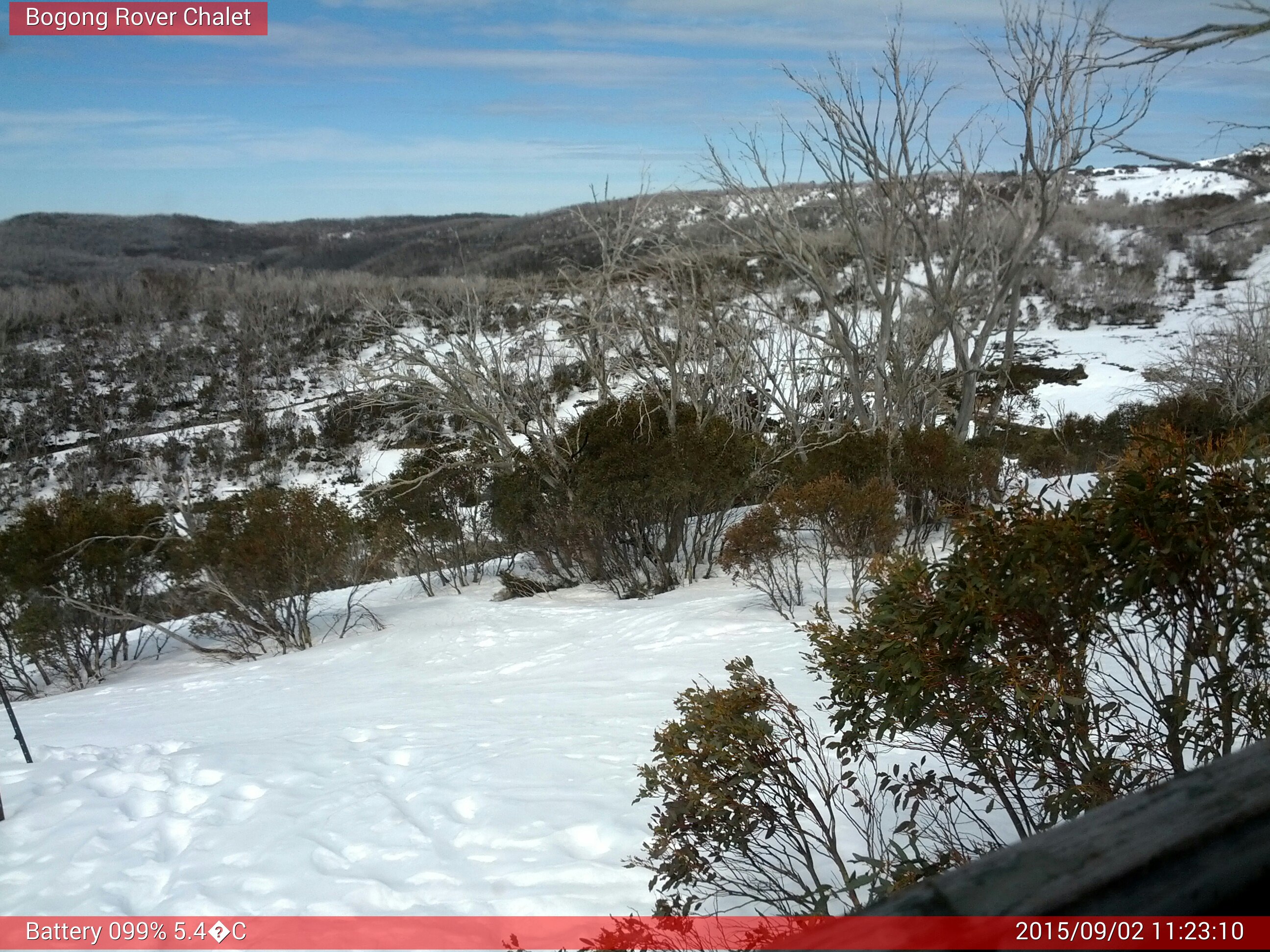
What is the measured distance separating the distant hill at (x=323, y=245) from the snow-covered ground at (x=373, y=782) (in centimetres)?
1495

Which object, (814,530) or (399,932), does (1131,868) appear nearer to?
(399,932)

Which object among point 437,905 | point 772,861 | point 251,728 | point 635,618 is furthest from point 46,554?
point 772,861

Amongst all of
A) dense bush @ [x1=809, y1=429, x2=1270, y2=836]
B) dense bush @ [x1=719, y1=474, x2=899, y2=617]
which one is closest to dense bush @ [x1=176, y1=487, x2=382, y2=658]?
dense bush @ [x1=719, y1=474, x2=899, y2=617]

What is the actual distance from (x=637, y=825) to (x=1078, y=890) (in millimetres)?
3298

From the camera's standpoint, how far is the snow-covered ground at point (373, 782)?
3316 millimetres

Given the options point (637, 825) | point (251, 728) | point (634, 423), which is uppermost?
point (634, 423)

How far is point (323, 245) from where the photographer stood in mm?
57312

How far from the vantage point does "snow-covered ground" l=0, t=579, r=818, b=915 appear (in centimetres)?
332

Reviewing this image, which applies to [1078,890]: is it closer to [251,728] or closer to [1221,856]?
[1221,856]

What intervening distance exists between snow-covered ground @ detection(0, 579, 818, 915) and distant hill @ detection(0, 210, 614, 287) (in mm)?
14949

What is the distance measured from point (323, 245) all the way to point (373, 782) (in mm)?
58719

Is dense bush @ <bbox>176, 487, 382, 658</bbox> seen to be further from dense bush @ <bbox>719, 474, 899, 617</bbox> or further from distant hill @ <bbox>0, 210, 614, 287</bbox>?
distant hill @ <bbox>0, 210, 614, 287</bbox>

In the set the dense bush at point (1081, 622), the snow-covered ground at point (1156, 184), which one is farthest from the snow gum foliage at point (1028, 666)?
the snow-covered ground at point (1156, 184)

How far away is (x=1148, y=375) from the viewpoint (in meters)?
24.6
